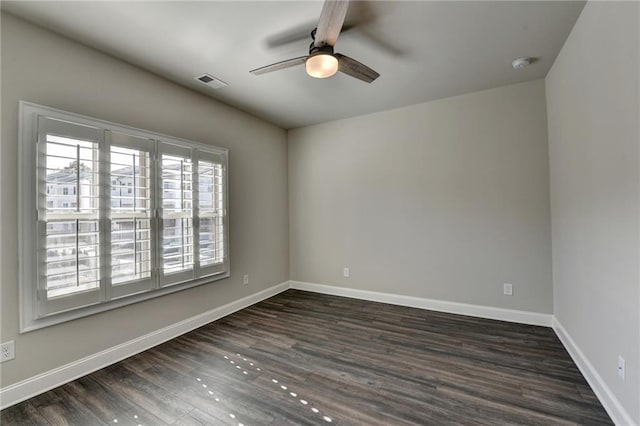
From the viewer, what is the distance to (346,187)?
4.34 meters

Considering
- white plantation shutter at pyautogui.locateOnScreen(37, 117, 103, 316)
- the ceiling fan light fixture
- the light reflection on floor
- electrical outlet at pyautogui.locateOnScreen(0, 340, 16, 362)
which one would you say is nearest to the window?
white plantation shutter at pyautogui.locateOnScreen(37, 117, 103, 316)

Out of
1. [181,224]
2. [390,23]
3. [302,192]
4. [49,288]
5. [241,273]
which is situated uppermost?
[390,23]

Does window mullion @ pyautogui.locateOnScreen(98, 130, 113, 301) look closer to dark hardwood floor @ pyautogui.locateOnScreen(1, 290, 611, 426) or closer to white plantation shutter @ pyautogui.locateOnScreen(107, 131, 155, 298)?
white plantation shutter @ pyautogui.locateOnScreen(107, 131, 155, 298)

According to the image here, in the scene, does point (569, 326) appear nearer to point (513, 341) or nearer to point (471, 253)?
point (513, 341)

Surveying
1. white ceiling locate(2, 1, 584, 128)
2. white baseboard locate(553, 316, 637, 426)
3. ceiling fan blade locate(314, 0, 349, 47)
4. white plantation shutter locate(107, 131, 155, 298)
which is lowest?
white baseboard locate(553, 316, 637, 426)

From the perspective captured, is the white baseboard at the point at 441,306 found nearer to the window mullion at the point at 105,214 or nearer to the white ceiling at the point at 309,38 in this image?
the white ceiling at the point at 309,38

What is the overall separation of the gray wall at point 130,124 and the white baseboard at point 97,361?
0.05 metres

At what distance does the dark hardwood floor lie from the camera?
1.82 metres

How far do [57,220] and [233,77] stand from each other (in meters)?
2.05

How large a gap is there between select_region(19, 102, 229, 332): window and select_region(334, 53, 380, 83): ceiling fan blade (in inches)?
77.2

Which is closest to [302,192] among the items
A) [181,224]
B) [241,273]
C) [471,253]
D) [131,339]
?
[241,273]

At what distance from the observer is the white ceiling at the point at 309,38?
1.97 m

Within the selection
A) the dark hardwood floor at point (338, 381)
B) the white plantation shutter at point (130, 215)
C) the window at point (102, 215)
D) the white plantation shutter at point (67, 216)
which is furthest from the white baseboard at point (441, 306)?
the white plantation shutter at point (67, 216)

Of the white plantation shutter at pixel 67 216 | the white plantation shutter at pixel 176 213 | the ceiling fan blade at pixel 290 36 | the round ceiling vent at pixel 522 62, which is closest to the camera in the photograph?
the white plantation shutter at pixel 67 216
